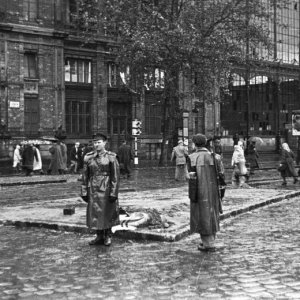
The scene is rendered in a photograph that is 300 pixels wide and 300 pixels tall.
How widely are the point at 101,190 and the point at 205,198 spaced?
5.10ft

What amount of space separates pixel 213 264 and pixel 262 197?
7.77 m

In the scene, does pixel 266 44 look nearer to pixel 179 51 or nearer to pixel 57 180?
pixel 179 51

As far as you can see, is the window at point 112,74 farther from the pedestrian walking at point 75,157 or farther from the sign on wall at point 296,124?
the sign on wall at point 296,124

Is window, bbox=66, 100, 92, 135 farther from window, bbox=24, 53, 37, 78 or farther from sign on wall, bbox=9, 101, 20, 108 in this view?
sign on wall, bbox=9, 101, 20, 108

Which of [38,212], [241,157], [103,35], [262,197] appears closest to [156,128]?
[103,35]

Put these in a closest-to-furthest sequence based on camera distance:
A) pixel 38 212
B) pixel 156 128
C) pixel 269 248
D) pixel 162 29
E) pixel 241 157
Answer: pixel 269 248, pixel 38 212, pixel 241 157, pixel 162 29, pixel 156 128

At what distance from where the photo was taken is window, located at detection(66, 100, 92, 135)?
38500 millimetres

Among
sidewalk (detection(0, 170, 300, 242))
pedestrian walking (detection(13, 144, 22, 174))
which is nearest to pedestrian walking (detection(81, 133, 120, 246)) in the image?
sidewalk (detection(0, 170, 300, 242))

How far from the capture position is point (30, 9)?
120 feet

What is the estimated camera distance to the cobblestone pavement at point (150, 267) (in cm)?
584

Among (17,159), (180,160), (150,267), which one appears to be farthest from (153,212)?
(17,159)

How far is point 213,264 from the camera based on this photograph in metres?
7.15

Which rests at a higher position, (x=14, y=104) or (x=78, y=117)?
(x=14, y=104)

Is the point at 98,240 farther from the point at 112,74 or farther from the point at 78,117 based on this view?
the point at 112,74
